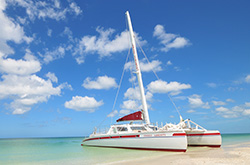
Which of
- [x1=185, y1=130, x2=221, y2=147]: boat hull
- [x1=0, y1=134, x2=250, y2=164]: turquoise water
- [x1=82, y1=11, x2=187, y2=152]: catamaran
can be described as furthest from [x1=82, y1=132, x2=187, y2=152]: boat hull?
[x1=185, y1=130, x2=221, y2=147]: boat hull

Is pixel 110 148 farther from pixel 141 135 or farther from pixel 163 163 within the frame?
pixel 163 163

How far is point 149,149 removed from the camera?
16266 mm

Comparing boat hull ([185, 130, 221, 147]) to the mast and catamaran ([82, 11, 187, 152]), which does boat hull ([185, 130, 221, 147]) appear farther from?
the mast

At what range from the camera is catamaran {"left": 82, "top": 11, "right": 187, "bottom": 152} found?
15000 millimetres

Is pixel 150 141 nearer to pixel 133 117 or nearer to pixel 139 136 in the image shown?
pixel 139 136

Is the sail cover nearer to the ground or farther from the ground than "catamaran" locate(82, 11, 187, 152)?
farther from the ground

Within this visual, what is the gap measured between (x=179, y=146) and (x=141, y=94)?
24.9 feet

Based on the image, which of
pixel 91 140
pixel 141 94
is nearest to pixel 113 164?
pixel 141 94

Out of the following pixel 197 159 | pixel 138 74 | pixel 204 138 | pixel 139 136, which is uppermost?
pixel 138 74

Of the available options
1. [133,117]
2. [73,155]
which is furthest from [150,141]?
[73,155]

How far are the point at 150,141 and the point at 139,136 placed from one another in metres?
1.27

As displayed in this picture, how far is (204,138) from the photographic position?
725 inches

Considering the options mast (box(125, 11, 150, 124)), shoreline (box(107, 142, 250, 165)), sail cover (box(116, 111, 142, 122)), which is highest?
mast (box(125, 11, 150, 124))

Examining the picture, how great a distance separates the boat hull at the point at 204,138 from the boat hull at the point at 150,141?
188 inches
